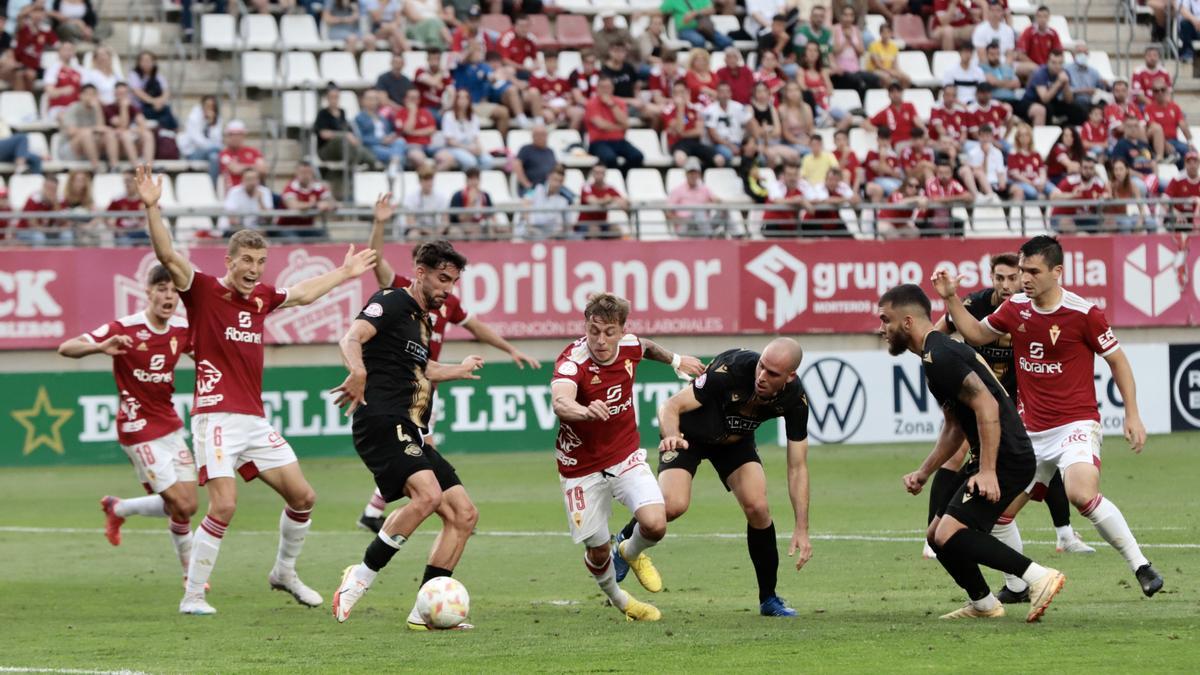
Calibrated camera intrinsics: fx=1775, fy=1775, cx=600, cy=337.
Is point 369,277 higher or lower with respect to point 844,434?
higher

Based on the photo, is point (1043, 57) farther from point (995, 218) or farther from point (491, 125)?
point (491, 125)

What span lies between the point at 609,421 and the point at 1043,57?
2117 cm

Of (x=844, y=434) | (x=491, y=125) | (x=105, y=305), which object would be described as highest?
(x=491, y=125)

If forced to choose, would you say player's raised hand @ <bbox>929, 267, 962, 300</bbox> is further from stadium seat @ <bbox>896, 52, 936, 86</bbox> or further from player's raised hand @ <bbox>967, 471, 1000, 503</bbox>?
stadium seat @ <bbox>896, 52, 936, 86</bbox>

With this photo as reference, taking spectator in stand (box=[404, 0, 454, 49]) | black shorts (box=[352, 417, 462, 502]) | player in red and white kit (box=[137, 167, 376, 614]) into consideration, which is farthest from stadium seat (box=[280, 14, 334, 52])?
black shorts (box=[352, 417, 462, 502])

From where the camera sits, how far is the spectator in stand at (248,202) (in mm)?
24578

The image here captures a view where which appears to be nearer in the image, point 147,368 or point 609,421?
point 609,421

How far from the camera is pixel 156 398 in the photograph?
13.9 metres

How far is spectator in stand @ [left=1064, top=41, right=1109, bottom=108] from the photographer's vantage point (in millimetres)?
29844

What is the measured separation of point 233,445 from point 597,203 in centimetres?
1381

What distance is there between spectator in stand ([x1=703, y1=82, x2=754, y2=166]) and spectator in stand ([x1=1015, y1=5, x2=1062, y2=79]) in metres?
5.56

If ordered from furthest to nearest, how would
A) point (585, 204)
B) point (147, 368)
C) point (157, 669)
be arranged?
point (585, 204) < point (147, 368) < point (157, 669)

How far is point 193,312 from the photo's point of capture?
466 inches

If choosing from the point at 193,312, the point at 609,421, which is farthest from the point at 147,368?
the point at 609,421
